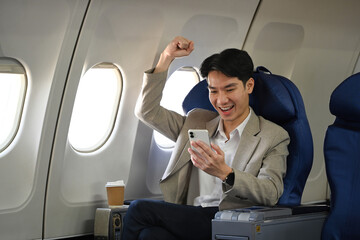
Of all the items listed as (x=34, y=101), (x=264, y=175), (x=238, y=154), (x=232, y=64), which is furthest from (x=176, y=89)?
(x=264, y=175)

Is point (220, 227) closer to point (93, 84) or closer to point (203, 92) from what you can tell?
point (203, 92)

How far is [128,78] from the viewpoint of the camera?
17.3ft

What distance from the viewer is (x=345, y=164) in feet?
12.5

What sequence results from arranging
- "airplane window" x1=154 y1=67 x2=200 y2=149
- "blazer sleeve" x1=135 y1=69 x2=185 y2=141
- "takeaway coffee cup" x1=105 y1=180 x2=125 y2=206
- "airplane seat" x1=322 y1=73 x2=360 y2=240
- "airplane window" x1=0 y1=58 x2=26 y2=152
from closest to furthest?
"airplane seat" x1=322 y1=73 x2=360 y2=240 < "blazer sleeve" x1=135 y1=69 x2=185 y2=141 < "airplane window" x1=0 y1=58 x2=26 y2=152 < "takeaway coffee cup" x1=105 y1=180 x2=125 y2=206 < "airplane window" x1=154 y1=67 x2=200 y2=149

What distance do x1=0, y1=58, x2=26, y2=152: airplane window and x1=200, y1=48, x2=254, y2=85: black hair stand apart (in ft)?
4.38

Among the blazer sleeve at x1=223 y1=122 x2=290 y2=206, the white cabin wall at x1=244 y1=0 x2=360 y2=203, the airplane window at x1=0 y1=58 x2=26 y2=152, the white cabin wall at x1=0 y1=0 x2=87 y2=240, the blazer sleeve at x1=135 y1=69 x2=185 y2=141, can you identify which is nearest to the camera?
the blazer sleeve at x1=223 y1=122 x2=290 y2=206

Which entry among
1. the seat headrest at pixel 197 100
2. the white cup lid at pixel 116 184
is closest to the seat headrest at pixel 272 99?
the seat headrest at pixel 197 100

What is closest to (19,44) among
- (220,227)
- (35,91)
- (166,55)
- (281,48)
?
(35,91)

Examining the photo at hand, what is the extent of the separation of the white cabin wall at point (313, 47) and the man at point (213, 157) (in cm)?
171

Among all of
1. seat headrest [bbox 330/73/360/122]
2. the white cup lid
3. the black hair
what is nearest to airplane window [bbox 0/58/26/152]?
Answer: the white cup lid

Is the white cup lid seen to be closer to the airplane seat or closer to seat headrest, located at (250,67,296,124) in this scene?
seat headrest, located at (250,67,296,124)

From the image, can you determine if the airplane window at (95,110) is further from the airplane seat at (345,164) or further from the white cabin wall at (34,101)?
the airplane seat at (345,164)

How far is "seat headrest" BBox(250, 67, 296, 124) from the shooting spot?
4199 millimetres

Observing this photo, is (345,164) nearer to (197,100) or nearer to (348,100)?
(348,100)
